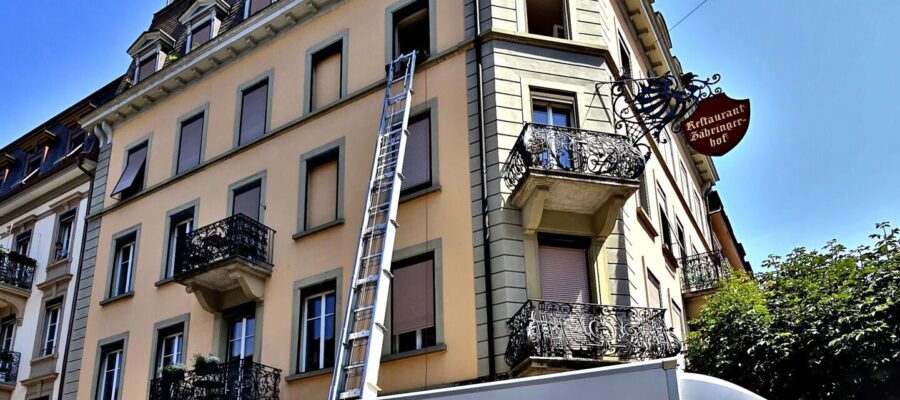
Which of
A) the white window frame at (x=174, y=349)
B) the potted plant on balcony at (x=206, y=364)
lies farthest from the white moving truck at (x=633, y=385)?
the white window frame at (x=174, y=349)

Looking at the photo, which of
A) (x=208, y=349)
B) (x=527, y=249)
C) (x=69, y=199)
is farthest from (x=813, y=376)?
(x=69, y=199)

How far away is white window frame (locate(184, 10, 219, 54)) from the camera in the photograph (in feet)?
78.0

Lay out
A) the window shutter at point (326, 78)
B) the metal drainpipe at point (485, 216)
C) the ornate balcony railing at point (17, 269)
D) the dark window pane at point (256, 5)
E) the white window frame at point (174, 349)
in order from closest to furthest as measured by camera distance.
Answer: the metal drainpipe at point (485, 216) < the white window frame at point (174, 349) < the window shutter at point (326, 78) < the dark window pane at point (256, 5) < the ornate balcony railing at point (17, 269)

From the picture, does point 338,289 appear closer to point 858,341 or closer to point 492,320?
point 492,320

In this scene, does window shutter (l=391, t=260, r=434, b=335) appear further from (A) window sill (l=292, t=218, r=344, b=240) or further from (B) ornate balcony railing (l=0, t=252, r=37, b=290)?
(B) ornate balcony railing (l=0, t=252, r=37, b=290)

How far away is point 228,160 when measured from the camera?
2138 cm

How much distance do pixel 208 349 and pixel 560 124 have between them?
893 cm

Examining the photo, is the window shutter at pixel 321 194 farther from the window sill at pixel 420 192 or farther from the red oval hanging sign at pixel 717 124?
the red oval hanging sign at pixel 717 124

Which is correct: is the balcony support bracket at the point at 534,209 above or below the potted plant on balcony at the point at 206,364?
above

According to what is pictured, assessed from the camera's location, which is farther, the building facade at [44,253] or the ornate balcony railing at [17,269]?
the ornate balcony railing at [17,269]

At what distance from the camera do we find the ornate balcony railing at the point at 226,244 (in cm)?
1844

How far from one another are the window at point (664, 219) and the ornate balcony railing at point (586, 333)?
6666 millimetres

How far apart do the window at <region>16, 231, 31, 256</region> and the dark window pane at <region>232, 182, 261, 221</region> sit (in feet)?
33.5

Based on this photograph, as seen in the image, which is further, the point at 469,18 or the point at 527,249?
the point at 469,18
